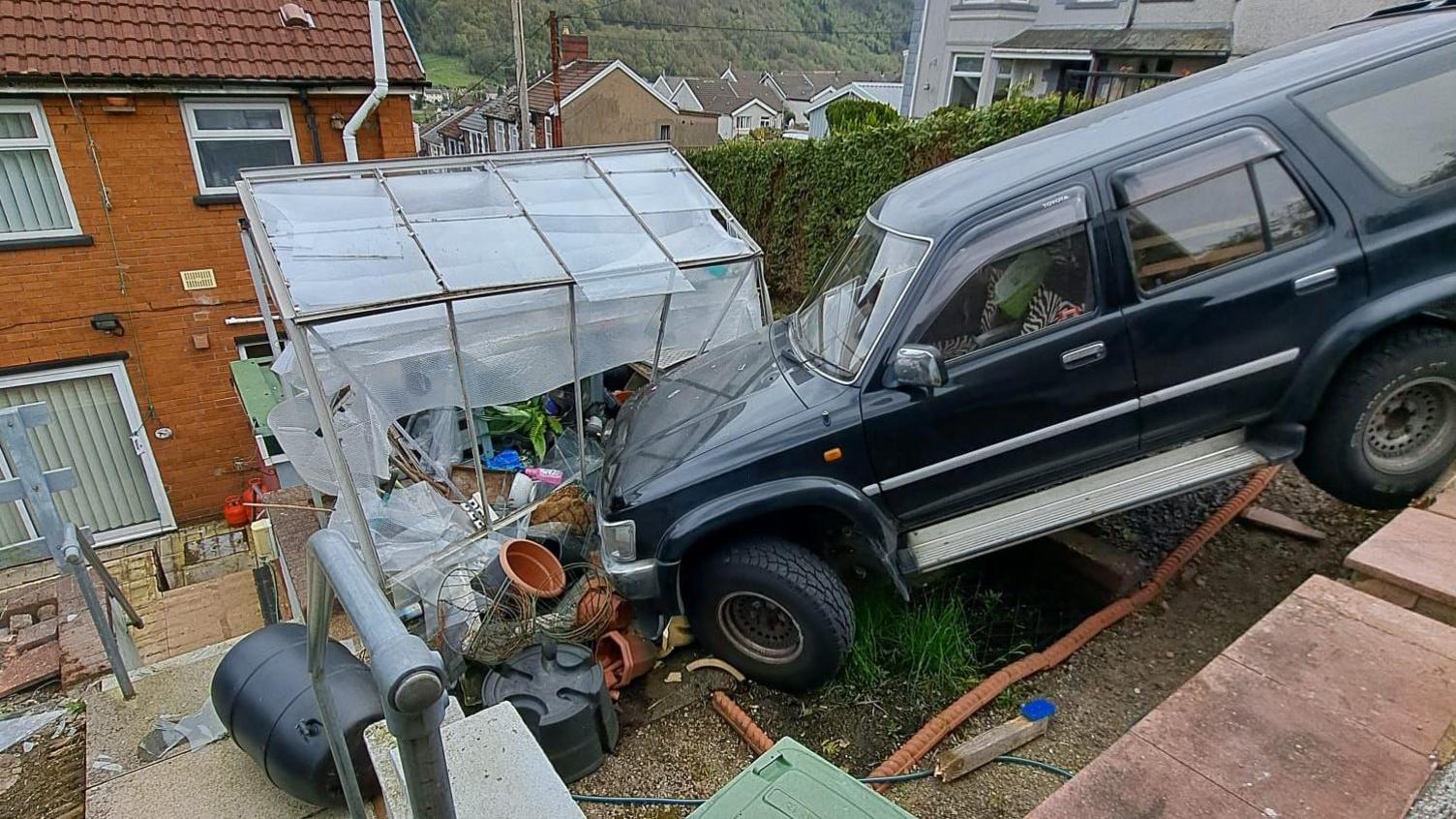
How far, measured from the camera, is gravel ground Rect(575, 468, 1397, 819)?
2914mm

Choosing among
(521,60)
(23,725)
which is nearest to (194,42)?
(23,725)

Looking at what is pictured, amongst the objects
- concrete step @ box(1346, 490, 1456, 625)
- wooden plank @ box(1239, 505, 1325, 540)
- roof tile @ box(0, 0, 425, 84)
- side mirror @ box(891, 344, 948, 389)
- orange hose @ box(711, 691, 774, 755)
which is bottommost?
orange hose @ box(711, 691, 774, 755)

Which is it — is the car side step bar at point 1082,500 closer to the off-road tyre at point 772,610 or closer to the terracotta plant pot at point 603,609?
the off-road tyre at point 772,610

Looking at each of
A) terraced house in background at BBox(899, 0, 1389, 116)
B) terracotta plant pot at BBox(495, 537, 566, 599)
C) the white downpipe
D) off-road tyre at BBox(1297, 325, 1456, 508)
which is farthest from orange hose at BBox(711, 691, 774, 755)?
the white downpipe

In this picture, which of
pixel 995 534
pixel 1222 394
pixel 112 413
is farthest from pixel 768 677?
pixel 112 413

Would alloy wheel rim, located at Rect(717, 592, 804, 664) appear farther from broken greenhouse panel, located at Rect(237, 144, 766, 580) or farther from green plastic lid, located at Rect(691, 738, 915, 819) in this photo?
broken greenhouse panel, located at Rect(237, 144, 766, 580)

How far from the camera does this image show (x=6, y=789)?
3.38 meters

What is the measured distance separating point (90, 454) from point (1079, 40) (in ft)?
58.5

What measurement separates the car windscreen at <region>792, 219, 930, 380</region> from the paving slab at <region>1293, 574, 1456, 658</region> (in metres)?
1.99

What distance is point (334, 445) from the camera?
416 cm

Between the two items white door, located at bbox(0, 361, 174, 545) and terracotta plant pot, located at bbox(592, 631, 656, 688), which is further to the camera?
white door, located at bbox(0, 361, 174, 545)

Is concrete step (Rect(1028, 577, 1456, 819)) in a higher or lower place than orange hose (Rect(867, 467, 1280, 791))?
higher

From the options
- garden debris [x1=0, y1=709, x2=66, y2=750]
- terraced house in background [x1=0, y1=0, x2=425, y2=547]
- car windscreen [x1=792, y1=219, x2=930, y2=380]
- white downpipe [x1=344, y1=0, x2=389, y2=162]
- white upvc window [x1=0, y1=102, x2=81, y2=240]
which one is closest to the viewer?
car windscreen [x1=792, y1=219, x2=930, y2=380]

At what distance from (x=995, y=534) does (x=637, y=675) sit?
2088 mm
